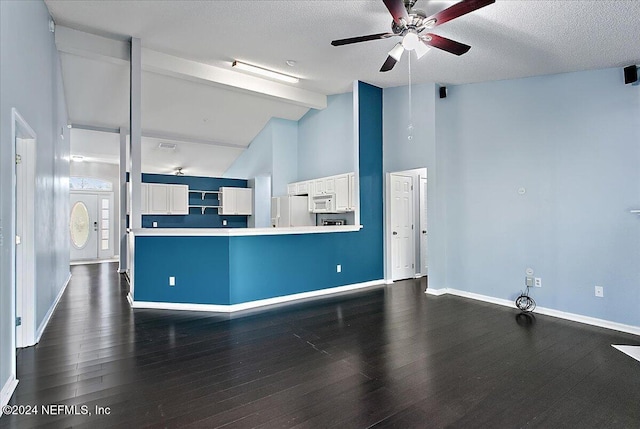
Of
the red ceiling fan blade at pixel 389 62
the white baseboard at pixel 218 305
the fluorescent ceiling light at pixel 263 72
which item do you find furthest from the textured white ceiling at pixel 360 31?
the white baseboard at pixel 218 305

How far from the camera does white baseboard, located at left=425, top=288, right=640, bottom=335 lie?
3.52 meters

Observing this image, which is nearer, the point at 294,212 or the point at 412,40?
the point at 412,40

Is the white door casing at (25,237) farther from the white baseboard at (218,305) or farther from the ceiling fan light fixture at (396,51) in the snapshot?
the ceiling fan light fixture at (396,51)

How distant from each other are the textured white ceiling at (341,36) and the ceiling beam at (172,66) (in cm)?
13

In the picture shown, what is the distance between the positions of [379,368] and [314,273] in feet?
8.22

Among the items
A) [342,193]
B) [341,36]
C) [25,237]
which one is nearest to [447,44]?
[341,36]

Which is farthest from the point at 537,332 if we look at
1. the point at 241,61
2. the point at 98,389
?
the point at 241,61

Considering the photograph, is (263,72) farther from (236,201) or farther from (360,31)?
(236,201)

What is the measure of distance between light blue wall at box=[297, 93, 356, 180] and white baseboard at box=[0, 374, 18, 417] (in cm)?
519

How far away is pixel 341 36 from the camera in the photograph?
12.5 feet

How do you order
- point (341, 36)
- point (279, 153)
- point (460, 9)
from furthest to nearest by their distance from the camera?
1. point (279, 153)
2. point (341, 36)
3. point (460, 9)

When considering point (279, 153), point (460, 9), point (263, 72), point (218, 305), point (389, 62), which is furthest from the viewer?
point (279, 153)

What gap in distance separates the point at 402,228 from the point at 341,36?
356 centimetres

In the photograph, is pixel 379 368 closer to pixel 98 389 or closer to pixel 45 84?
pixel 98 389
